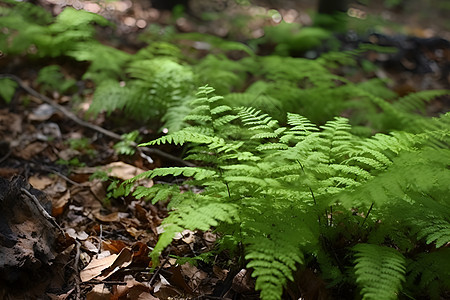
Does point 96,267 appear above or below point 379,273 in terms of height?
below

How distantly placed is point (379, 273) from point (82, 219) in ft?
7.04

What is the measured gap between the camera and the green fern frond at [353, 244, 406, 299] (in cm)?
171

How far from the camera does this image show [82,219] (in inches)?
116

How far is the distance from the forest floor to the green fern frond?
1.19 feet

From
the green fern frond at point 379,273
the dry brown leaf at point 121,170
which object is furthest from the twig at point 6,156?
the green fern frond at point 379,273

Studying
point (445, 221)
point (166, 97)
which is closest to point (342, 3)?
point (166, 97)

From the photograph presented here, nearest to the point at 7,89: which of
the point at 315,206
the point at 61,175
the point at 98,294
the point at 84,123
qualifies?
the point at 84,123

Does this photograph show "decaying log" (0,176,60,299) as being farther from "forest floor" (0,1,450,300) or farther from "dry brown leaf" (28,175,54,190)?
"dry brown leaf" (28,175,54,190)

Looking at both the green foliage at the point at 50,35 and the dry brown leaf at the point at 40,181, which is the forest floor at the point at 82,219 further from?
the green foliage at the point at 50,35

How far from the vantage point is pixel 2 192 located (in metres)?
2.29

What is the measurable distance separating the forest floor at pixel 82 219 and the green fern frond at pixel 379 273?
362 mm

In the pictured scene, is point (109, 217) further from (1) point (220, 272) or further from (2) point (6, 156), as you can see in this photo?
(2) point (6, 156)

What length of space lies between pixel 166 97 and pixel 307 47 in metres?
3.34

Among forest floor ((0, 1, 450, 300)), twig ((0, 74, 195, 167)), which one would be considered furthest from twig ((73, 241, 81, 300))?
twig ((0, 74, 195, 167))
